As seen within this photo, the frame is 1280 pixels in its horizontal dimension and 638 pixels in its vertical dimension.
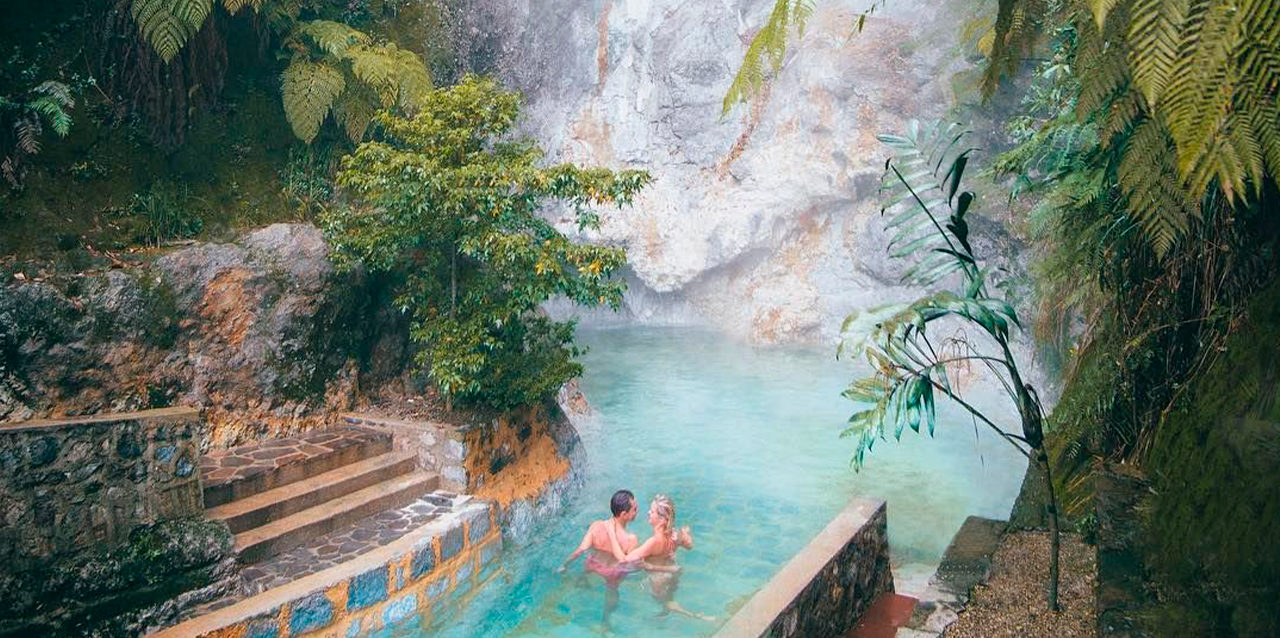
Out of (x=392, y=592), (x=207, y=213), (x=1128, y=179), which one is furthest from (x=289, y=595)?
(x=1128, y=179)

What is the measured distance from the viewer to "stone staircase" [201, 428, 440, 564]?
16.4ft

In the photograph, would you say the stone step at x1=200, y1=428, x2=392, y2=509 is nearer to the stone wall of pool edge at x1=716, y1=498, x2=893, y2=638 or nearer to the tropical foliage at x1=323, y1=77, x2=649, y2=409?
the tropical foliage at x1=323, y1=77, x2=649, y2=409

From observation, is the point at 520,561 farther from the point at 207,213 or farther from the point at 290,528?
the point at 207,213

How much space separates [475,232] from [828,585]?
164 inches

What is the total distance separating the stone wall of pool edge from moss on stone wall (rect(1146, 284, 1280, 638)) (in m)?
1.30

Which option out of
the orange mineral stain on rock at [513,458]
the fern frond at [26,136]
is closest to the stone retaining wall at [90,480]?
the orange mineral stain on rock at [513,458]

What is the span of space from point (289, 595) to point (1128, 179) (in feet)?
15.4

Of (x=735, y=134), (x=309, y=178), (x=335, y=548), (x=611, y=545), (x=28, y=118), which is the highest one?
(x=735, y=134)

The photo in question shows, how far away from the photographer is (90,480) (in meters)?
4.04

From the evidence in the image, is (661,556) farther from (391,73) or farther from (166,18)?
(166,18)

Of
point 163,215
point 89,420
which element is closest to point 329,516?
point 89,420

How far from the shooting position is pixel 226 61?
746 cm

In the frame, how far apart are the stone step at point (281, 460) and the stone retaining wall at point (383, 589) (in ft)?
3.38

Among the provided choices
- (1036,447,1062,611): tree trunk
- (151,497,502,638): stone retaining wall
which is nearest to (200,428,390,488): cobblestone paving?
(151,497,502,638): stone retaining wall
